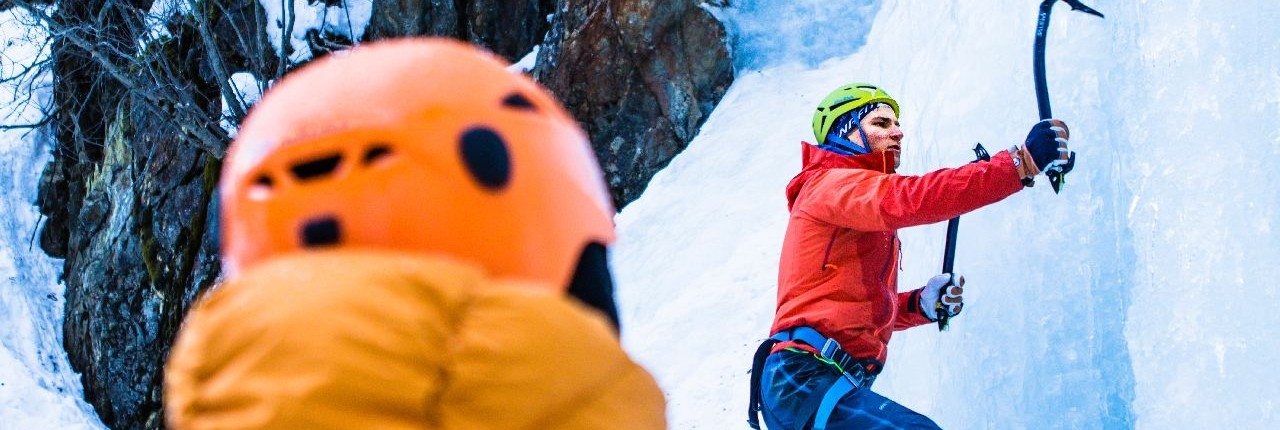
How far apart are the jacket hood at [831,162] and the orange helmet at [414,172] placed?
167cm

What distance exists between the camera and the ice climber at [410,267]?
3.46 ft

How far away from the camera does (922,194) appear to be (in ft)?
8.20

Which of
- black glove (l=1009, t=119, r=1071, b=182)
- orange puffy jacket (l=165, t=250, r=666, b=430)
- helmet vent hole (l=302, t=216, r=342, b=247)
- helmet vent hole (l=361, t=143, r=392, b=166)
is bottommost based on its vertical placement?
orange puffy jacket (l=165, t=250, r=666, b=430)

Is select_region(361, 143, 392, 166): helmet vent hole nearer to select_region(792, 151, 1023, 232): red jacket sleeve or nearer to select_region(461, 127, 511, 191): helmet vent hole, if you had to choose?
select_region(461, 127, 511, 191): helmet vent hole

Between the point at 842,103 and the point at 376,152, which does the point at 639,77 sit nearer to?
the point at 842,103

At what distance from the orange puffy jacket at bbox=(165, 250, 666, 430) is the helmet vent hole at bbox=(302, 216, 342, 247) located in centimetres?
6

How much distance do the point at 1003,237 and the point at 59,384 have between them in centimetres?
1016

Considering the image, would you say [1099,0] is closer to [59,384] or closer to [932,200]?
[932,200]

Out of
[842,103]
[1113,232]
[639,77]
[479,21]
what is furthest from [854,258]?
[479,21]

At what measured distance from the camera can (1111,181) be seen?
10.3ft

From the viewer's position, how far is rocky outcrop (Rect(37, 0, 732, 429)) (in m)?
9.44

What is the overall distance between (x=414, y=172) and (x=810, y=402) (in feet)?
5.36

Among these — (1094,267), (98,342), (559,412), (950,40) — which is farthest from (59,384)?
(559,412)

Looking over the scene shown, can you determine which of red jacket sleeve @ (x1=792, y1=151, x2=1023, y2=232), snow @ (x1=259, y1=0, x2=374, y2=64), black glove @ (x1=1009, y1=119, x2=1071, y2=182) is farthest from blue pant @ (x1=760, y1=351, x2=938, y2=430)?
snow @ (x1=259, y1=0, x2=374, y2=64)
